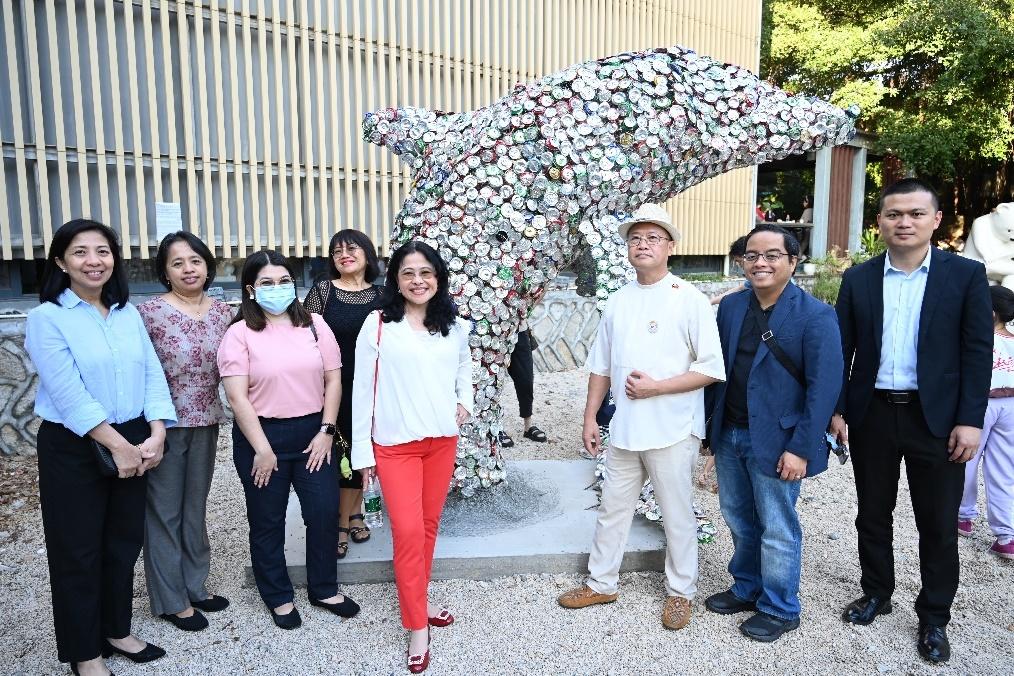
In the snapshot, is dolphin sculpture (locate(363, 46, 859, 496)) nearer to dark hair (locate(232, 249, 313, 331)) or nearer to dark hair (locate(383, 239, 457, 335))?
dark hair (locate(383, 239, 457, 335))

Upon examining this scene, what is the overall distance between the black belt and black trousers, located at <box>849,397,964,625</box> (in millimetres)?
20

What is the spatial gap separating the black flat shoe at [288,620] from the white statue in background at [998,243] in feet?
28.5

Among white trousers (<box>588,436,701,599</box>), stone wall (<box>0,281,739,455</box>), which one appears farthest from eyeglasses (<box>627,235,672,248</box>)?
stone wall (<box>0,281,739,455</box>)

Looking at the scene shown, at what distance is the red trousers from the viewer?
262 centimetres

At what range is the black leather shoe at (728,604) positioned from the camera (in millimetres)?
3031

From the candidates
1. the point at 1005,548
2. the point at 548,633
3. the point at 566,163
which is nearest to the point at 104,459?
the point at 548,633

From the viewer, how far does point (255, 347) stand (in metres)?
2.69

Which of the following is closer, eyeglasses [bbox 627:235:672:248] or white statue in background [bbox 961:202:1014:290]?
eyeglasses [bbox 627:235:672:248]

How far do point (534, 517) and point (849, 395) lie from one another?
5.41 ft

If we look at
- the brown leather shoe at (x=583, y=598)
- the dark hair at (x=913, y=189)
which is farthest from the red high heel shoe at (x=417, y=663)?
the dark hair at (x=913, y=189)

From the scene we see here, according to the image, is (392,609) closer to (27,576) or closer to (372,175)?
(27,576)

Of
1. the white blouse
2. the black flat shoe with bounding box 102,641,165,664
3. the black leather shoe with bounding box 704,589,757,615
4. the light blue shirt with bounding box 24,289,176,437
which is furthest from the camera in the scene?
the black leather shoe with bounding box 704,589,757,615

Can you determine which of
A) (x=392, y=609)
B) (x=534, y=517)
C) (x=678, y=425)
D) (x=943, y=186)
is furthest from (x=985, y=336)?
(x=943, y=186)

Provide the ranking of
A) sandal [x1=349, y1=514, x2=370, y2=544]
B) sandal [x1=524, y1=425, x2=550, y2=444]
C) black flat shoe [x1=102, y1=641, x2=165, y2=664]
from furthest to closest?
sandal [x1=524, y1=425, x2=550, y2=444]
sandal [x1=349, y1=514, x2=370, y2=544]
black flat shoe [x1=102, y1=641, x2=165, y2=664]
